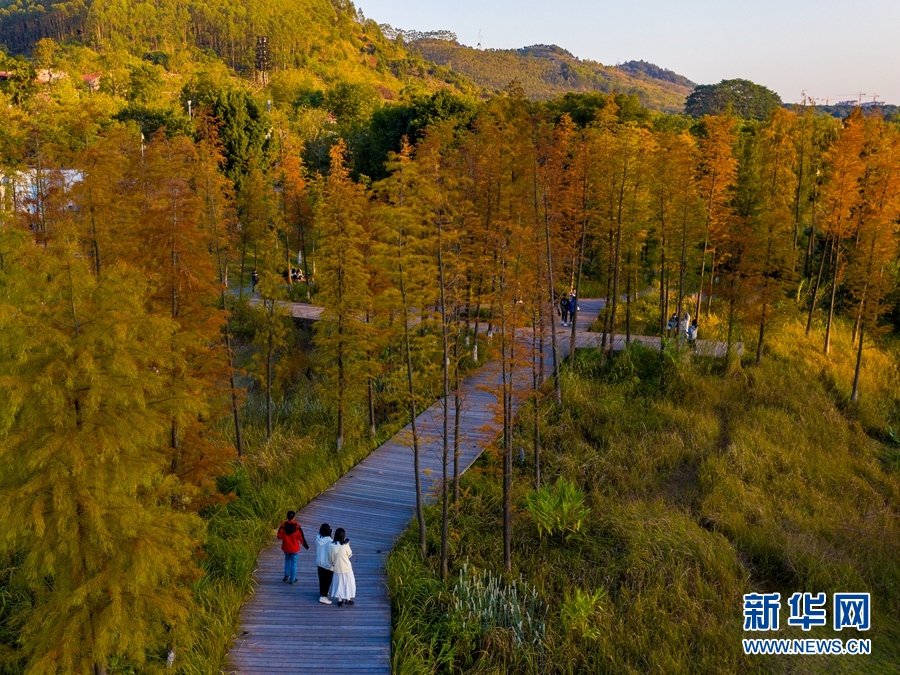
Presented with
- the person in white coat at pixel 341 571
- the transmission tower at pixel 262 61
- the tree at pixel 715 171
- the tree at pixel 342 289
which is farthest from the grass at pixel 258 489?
the transmission tower at pixel 262 61

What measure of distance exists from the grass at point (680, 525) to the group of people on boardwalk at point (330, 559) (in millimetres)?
995

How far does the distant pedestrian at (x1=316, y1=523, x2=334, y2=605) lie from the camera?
10.9 meters

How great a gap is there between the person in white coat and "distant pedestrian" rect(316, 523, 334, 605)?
11cm

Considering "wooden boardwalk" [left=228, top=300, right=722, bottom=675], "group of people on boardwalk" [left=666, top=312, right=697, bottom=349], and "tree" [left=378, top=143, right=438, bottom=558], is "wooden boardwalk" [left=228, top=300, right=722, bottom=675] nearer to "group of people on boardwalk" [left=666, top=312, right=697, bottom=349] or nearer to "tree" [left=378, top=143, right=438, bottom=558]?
"tree" [left=378, top=143, right=438, bottom=558]

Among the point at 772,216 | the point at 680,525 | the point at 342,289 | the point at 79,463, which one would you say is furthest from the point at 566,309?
the point at 79,463

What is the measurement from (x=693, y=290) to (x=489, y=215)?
14744 mm

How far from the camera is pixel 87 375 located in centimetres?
669

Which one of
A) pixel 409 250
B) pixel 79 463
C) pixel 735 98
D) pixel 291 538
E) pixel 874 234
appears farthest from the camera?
pixel 735 98

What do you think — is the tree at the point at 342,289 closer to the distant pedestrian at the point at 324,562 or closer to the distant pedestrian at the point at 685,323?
the distant pedestrian at the point at 324,562

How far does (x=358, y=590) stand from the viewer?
1148 cm

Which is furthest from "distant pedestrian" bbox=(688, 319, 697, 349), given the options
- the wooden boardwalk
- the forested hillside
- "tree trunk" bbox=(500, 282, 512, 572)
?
"tree trunk" bbox=(500, 282, 512, 572)

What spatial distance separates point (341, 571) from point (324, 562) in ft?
1.27

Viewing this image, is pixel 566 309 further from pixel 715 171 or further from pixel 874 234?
pixel 874 234

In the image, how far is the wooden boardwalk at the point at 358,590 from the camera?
9711 millimetres
